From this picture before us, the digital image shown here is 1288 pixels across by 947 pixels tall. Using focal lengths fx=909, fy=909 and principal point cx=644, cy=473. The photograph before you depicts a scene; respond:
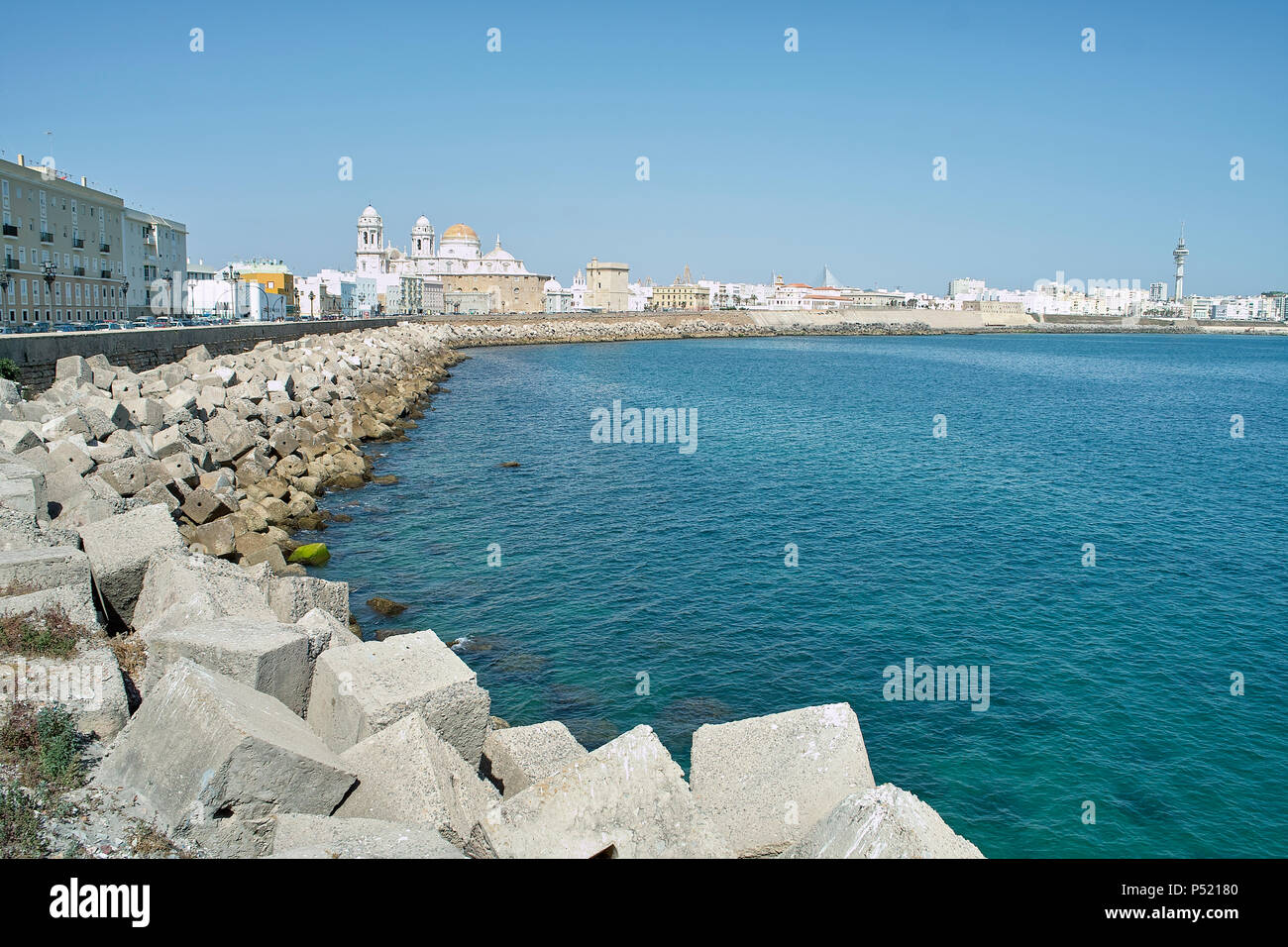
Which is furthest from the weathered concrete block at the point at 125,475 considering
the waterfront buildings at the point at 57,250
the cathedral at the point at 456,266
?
the cathedral at the point at 456,266

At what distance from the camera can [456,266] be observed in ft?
449

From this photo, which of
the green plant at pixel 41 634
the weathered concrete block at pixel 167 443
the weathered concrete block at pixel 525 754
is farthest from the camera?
the weathered concrete block at pixel 167 443

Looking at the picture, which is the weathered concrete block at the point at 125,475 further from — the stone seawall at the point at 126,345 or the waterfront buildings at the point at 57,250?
the waterfront buildings at the point at 57,250

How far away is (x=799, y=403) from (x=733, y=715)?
35.3 metres

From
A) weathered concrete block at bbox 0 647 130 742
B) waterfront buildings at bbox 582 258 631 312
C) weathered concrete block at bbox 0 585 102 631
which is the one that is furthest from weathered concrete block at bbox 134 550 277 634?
waterfront buildings at bbox 582 258 631 312

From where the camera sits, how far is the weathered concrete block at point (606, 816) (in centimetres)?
519

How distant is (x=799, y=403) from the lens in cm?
4425

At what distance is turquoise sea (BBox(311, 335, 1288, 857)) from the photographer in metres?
9.40

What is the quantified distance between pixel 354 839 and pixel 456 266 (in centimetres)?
13903

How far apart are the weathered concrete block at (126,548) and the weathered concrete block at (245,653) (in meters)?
1.18

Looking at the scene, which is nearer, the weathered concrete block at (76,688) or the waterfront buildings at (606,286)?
the weathered concrete block at (76,688)

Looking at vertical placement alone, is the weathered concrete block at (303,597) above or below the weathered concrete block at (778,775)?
above

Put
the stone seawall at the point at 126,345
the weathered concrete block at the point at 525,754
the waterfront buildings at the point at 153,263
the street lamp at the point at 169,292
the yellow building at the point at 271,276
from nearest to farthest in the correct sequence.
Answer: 1. the weathered concrete block at the point at 525,754
2. the stone seawall at the point at 126,345
3. the waterfront buildings at the point at 153,263
4. the street lamp at the point at 169,292
5. the yellow building at the point at 271,276
